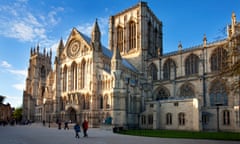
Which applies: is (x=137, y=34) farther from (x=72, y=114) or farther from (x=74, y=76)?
(x=72, y=114)

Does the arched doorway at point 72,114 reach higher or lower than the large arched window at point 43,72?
lower

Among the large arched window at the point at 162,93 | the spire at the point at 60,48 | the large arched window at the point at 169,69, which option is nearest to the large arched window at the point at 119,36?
the large arched window at the point at 169,69

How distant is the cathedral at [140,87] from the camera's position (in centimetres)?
4366

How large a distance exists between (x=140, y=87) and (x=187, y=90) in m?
10.1

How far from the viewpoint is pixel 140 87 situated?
53062 mm

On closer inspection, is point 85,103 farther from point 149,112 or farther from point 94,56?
point 149,112

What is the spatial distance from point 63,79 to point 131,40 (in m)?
23.7

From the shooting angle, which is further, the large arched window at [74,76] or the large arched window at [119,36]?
the large arched window at [119,36]

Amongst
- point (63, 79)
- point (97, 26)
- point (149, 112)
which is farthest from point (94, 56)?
point (149, 112)

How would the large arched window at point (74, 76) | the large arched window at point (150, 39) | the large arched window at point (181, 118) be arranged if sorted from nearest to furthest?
1. the large arched window at point (181, 118)
2. the large arched window at point (74, 76)
3. the large arched window at point (150, 39)

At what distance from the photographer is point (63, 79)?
55969 mm

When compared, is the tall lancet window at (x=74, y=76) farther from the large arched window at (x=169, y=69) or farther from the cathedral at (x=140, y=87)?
the large arched window at (x=169, y=69)

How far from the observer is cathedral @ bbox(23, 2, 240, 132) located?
4366 cm

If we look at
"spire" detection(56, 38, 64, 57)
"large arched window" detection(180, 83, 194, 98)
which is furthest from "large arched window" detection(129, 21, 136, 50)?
"large arched window" detection(180, 83, 194, 98)
